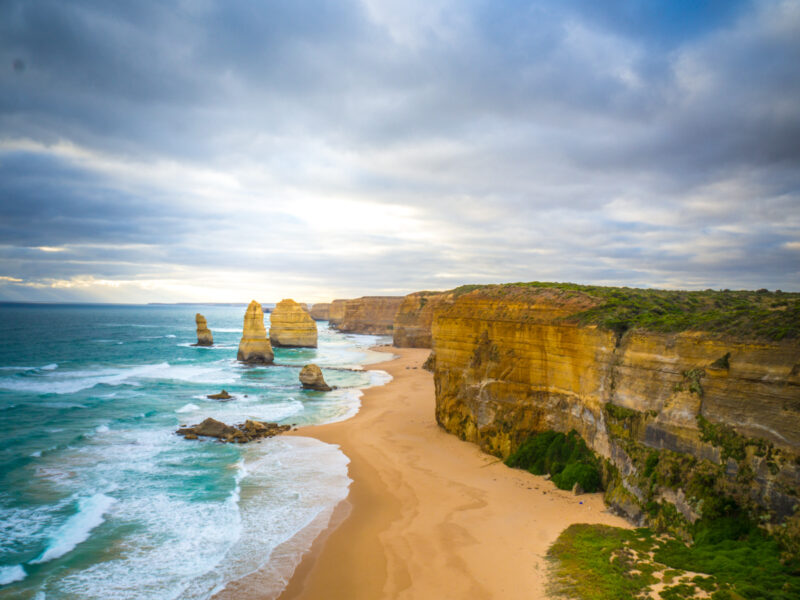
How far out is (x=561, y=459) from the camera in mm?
18031

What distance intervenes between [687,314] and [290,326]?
6913cm

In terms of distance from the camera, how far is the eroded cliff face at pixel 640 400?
10.9 metres

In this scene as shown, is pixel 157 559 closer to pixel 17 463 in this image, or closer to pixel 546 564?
pixel 546 564

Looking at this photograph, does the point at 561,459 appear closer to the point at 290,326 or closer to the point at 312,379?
the point at 312,379

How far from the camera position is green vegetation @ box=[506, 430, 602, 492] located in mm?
16453

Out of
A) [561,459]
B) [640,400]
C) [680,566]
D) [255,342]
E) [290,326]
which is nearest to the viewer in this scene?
[680,566]

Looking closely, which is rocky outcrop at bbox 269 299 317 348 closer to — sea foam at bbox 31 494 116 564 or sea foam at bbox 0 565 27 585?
sea foam at bbox 31 494 116 564

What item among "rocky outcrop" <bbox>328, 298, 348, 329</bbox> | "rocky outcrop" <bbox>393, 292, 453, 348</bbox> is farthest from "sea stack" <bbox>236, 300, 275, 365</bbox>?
"rocky outcrop" <bbox>328, 298, 348, 329</bbox>

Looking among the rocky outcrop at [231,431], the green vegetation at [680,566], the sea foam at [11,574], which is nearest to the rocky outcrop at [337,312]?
the rocky outcrop at [231,431]

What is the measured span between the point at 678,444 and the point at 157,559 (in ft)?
53.0

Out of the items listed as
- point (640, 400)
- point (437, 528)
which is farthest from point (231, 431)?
point (640, 400)

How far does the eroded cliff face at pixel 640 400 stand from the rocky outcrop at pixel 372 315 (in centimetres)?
A: 9501

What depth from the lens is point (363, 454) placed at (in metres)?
23.8

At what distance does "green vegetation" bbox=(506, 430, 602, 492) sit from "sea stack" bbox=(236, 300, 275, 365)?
4711 centimetres
